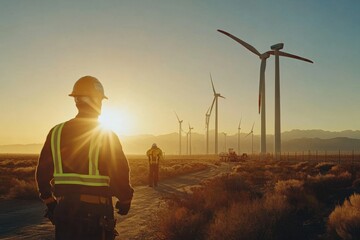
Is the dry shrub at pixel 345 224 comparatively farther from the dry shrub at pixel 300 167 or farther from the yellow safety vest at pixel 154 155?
the dry shrub at pixel 300 167

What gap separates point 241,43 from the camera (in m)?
59.3

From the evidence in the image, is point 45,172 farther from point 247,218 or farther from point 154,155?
point 154,155

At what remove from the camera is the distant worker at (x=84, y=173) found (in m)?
3.85

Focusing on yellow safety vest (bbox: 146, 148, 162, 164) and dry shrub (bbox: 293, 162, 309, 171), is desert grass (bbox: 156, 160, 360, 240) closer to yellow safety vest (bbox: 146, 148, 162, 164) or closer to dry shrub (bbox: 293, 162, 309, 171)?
yellow safety vest (bbox: 146, 148, 162, 164)

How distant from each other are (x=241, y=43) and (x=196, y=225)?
52900mm

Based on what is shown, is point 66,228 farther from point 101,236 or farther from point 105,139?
point 105,139

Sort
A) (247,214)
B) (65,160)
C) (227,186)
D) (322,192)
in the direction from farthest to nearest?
(227,186)
(322,192)
(247,214)
(65,160)

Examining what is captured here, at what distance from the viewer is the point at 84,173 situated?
13.1 feet

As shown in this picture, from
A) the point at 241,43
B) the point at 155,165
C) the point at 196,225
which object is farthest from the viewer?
the point at 241,43

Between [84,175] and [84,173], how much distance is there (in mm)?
28

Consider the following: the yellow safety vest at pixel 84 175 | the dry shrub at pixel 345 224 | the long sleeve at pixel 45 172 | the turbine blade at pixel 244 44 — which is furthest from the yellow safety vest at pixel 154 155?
the turbine blade at pixel 244 44

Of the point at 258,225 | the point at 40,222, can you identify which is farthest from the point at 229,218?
the point at 40,222

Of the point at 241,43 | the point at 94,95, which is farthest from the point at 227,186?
the point at 241,43

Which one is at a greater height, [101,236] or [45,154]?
[45,154]
